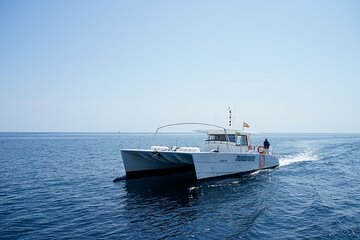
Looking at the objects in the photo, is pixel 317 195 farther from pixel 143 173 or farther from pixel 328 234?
pixel 143 173

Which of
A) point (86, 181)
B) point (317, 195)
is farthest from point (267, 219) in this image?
point (86, 181)

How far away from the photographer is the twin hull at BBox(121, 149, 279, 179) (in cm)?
1759

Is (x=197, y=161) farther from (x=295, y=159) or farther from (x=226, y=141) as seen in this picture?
(x=295, y=159)

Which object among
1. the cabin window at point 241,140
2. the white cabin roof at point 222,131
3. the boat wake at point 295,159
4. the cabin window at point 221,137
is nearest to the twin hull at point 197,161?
the cabin window at point 241,140

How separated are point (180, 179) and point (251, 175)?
17.1ft

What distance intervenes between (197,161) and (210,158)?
105cm

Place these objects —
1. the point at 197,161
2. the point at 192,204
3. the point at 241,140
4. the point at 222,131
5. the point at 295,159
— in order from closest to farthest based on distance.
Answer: the point at 192,204, the point at 197,161, the point at 222,131, the point at 241,140, the point at 295,159

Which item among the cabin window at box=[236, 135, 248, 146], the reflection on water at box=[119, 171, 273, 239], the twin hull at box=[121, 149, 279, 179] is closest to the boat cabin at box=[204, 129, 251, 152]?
the cabin window at box=[236, 135, 248, 146]

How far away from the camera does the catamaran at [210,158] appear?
17750 mm

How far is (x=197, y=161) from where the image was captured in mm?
17375

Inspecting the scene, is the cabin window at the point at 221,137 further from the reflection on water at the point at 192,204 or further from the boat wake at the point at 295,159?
the boat wake at the point at 295,159

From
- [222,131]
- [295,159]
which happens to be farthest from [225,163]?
[295,159]

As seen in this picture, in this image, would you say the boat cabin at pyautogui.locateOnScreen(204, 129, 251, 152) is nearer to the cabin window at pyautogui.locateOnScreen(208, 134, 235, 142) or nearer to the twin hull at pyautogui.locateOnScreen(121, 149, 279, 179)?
the cabin window at pyautogui.locateOnScreen(208, 134, 235, 142)

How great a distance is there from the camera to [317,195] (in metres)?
15.4
